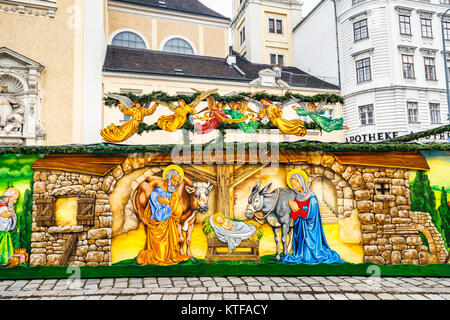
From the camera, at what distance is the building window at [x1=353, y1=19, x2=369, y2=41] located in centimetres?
2553

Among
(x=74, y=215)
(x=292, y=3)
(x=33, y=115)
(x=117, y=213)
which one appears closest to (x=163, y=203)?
(x=117, y=213)

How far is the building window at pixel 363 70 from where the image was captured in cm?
2505

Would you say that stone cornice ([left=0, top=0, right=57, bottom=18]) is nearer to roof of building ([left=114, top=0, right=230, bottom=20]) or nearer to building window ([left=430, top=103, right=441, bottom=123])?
roof of building ([left=114, top=0, right=230, bottom=20])

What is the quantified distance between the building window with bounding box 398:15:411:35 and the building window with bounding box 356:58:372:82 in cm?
366

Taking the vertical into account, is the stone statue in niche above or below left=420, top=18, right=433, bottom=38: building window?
below

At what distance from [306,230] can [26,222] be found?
21.9ft

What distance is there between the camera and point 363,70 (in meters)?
25.3

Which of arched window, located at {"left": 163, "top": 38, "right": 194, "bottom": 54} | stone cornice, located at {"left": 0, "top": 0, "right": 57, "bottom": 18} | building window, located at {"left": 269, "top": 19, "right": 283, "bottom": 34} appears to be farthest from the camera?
building window, located at {"left": 269, "top": 19, "right": 283, "bottom": 34}

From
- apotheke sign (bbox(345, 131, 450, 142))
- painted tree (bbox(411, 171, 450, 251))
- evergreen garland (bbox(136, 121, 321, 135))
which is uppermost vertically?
apotheke sign (bbox(345, 131, 450, 142))

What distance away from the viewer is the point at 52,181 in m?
7.61

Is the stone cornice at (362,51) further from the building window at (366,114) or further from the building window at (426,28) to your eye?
the building window at (426,28)

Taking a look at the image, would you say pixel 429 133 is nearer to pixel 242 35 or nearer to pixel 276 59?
pixel 276 59

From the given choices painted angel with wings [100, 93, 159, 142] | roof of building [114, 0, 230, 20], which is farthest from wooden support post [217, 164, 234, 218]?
roof of building [114, 0, 230, 20]

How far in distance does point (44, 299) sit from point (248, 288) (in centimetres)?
402
